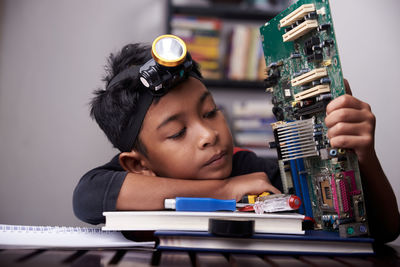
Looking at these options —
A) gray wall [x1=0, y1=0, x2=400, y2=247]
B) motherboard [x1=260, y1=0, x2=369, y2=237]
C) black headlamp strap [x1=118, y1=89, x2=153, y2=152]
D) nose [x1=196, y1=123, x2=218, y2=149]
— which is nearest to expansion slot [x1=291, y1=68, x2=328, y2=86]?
motherboard [x1=260, y1=0, x2=369, y2=237]

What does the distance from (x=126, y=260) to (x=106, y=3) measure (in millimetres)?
2498

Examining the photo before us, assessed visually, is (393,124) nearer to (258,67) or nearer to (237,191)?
(258,67)

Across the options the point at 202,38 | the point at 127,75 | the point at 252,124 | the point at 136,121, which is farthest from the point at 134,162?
the point at 202,38

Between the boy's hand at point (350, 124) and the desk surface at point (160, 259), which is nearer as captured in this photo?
the desk surface at point (160, 259)

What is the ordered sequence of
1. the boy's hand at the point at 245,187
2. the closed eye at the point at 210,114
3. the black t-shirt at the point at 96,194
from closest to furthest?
1. the black t-shirt at the point at 96,194
2. the boy's hand at the point at 245,187
3. the closed eye at the point at 210,114

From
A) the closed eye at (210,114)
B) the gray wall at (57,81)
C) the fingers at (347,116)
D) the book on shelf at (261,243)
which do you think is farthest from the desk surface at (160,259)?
the gray wall at (57,81)

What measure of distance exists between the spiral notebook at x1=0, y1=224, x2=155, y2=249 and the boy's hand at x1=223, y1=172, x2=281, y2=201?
27 cm

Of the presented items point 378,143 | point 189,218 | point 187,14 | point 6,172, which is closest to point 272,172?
point 189,218

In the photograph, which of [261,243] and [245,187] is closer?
[261,243]

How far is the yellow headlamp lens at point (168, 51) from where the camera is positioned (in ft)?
2.73

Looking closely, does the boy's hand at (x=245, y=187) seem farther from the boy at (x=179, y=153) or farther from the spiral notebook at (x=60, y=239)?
the spiral notebook at (x=60, y=239)

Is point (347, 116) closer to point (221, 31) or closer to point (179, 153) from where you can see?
point (179, 153)

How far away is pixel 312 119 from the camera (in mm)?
716

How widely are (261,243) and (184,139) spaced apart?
0.41 metres
